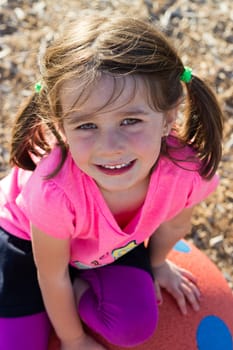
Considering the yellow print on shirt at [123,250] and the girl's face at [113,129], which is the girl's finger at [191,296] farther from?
the girl's face at [113,129]

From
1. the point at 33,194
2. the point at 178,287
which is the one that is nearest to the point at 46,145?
the point at 33,194

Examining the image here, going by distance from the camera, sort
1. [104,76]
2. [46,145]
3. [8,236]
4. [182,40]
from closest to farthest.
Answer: [104,76] → [46,145] → [8,236] → [182,40]

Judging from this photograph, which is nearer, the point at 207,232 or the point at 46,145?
the point at 46,145

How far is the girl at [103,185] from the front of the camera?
1.91 meters

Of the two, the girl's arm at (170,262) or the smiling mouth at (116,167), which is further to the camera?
Result: the girl's arm at (170,262)

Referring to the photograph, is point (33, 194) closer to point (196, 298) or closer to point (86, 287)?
point (86, 287)

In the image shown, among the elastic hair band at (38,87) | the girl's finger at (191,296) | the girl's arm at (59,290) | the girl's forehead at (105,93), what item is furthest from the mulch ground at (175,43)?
the girl's forehead at (105,93)

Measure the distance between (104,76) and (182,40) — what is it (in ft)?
8.55

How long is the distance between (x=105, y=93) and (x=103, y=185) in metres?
0.33

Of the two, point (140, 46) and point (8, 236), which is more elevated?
point (140, 46)

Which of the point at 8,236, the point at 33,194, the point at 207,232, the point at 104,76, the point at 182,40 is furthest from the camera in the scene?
the point at 182,40

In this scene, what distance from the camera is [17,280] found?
2455 millimetres

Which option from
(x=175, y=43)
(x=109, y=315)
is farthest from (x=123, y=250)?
(x=175, y=43)

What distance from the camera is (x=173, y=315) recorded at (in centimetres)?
240
